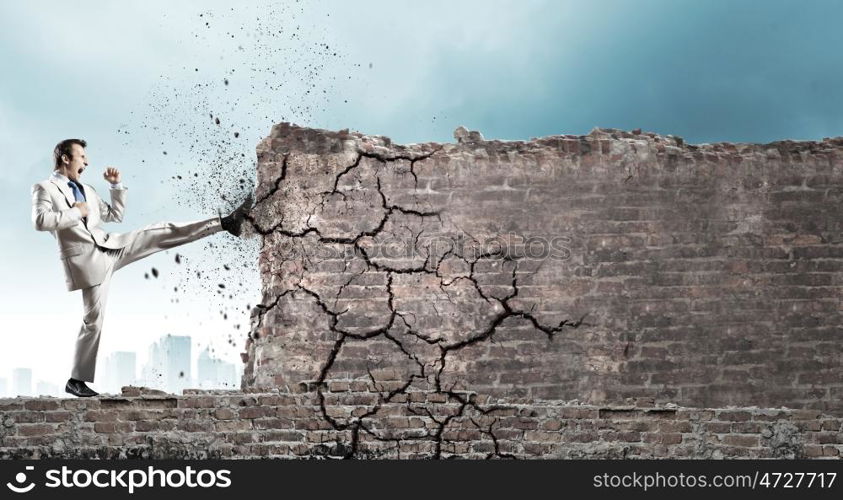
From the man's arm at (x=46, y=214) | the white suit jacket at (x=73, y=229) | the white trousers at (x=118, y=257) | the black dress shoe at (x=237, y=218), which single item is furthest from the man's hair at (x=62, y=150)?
the black dress shoe at (x=237, y=218)

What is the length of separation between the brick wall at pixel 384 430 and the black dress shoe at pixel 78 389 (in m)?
0.25

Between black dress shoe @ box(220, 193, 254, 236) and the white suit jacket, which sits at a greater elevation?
black dress shoe @ box(220, 193, 254, 236)

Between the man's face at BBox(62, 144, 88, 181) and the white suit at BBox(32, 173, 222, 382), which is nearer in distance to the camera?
the white suit at BBox(32, 173, 222, 382)

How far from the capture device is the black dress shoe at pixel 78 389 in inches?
269

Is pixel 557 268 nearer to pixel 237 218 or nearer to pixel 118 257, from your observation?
pixel 237 218

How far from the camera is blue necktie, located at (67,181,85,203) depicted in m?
6.96

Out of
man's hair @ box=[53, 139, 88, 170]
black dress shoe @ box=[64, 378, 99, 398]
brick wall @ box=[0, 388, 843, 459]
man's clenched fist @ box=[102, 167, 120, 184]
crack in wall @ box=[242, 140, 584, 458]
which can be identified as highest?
man's hair @ box=[53, 139, 88, 170]

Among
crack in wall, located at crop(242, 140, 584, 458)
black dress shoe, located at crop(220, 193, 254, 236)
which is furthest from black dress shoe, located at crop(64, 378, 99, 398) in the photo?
black dress shoe, located at crop(220, 193, 254, 236)

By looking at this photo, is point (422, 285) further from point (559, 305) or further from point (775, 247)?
point (775, 247)

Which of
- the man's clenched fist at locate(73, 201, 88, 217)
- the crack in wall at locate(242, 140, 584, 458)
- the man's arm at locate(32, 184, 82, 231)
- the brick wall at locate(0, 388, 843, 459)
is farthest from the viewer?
the crack in wall at locate(242, 140, 584, 458)

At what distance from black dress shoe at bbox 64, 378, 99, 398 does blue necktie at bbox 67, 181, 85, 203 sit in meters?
1.10

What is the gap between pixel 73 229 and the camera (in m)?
6.89

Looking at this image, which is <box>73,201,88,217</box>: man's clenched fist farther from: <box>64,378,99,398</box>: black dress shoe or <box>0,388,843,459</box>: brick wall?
<box>0,388,843,459</box>: brick wall

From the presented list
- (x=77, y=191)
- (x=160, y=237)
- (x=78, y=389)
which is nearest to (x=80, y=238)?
(x=77, y=191)
